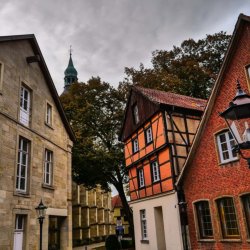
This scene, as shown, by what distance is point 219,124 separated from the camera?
12789 mm

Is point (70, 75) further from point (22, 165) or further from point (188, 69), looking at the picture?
point (22, 165)

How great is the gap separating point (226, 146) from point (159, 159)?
5254 millimetres

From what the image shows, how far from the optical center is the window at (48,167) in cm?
1429

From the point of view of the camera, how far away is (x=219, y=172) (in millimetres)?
12641


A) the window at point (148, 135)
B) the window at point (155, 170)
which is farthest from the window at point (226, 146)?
the window at point (148, 135)

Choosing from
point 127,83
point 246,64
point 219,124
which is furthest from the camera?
point 127,83

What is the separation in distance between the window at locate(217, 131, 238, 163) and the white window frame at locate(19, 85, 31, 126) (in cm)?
853

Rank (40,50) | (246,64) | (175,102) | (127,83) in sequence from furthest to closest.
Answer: (127,83) → (175,102) → (40,50) → (246,64)

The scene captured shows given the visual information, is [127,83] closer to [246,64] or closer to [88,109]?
[88,109]

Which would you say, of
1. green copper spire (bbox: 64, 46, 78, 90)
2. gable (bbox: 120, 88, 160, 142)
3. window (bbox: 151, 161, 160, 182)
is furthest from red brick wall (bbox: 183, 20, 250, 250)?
green copper spire (bbox: 64, 46, 78, 90)

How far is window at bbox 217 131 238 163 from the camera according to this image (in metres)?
12.2

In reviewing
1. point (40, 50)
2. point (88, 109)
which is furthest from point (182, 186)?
point (88, 109)

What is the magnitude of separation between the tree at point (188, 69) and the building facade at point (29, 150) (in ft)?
35.6

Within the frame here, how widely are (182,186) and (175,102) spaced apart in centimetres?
554
